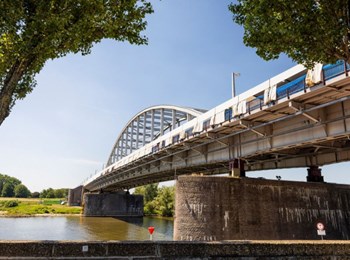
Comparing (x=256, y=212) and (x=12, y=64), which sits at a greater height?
(x=12, y=64)

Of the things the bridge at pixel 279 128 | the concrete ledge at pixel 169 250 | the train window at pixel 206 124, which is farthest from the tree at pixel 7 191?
the concrete ledge at pixel 169 250

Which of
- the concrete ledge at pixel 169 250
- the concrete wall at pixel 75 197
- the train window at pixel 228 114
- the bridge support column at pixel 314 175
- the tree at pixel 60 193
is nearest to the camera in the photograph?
the concrete ledge at pixel 169 250

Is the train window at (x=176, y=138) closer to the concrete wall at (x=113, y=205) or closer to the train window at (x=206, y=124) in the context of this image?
the train window at (x=206, y=124)

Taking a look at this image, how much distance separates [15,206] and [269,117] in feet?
311

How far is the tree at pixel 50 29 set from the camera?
9.92 meters

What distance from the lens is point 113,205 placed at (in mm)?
78188

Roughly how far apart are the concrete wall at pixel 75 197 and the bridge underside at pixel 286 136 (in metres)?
82.3

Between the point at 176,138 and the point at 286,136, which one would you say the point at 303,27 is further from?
the point at 176,138

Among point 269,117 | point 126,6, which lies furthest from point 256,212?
point 126,6

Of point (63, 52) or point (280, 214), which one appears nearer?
point (63, 52)

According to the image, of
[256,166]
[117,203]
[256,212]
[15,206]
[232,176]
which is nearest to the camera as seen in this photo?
[256,212]

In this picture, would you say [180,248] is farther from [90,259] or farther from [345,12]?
[345,12]

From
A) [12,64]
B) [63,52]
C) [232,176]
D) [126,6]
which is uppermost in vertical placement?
[126,6]

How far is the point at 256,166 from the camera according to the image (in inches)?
1224
